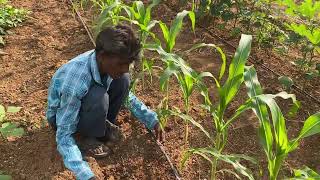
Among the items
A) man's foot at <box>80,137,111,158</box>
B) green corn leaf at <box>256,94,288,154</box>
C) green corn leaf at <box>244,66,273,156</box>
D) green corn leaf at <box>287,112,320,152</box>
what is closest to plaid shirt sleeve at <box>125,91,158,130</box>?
man's foot at <box>80,137,111,158</box>

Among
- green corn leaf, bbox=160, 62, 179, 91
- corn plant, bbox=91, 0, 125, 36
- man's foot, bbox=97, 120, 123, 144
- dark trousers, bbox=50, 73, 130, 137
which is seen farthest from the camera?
corn plant, bbox=91, 0, 125, 36

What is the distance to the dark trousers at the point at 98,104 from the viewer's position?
7.88 feet

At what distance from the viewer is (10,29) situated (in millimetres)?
4375

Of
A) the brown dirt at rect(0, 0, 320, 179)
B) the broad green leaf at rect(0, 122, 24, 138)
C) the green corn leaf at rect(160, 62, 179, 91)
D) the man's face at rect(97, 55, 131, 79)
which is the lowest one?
the brown dirt at rect(0, 0, 320, 179)

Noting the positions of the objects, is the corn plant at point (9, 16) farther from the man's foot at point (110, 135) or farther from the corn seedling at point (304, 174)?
the corn seedling at point (304, 174)

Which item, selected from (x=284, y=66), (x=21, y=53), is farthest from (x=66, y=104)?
(x=284, y=66)

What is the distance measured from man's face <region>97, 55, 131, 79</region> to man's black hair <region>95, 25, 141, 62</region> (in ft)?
0.08

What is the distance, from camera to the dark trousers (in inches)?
94.6

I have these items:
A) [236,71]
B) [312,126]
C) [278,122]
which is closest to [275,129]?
[278,122]

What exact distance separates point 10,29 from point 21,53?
536 mm

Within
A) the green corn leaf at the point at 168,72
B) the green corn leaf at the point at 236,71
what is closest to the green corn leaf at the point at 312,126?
the green corn leaf at the point at 236,71

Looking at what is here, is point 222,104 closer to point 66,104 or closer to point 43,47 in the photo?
point 66,104

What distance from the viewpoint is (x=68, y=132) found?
2236 millimetres

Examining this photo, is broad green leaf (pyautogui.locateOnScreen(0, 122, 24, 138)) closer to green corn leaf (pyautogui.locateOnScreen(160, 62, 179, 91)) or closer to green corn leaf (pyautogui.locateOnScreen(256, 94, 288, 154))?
green corn leaf (pyautogui.locateOnScreen(160, 62, 179, 91))
